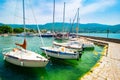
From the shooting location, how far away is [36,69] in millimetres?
12164

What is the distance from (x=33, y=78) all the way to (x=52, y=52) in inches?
229

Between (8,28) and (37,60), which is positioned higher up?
(8,28)

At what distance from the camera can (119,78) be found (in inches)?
325

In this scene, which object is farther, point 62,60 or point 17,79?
point 62,60

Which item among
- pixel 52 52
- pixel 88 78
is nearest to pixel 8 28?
pixel 52 52

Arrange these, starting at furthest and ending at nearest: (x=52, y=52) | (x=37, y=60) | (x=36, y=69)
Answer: (x=52, y=52) → (x=36, y=69) → (x=37, y=60)

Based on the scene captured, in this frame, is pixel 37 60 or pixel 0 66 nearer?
pixel 37 60

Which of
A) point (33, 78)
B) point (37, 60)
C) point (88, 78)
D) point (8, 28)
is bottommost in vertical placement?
point (33, 78)

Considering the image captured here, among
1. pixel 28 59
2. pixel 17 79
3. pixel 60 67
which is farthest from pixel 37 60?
pixel 60 67

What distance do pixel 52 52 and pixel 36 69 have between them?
13.6ft

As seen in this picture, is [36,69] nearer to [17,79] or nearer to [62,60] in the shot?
[17,79]


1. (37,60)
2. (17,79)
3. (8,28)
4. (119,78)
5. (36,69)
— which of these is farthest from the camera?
(8,28)

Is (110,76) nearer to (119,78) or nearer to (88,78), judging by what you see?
(119,78)

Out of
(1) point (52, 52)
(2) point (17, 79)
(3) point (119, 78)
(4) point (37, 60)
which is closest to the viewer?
(3) point (119, 78)
